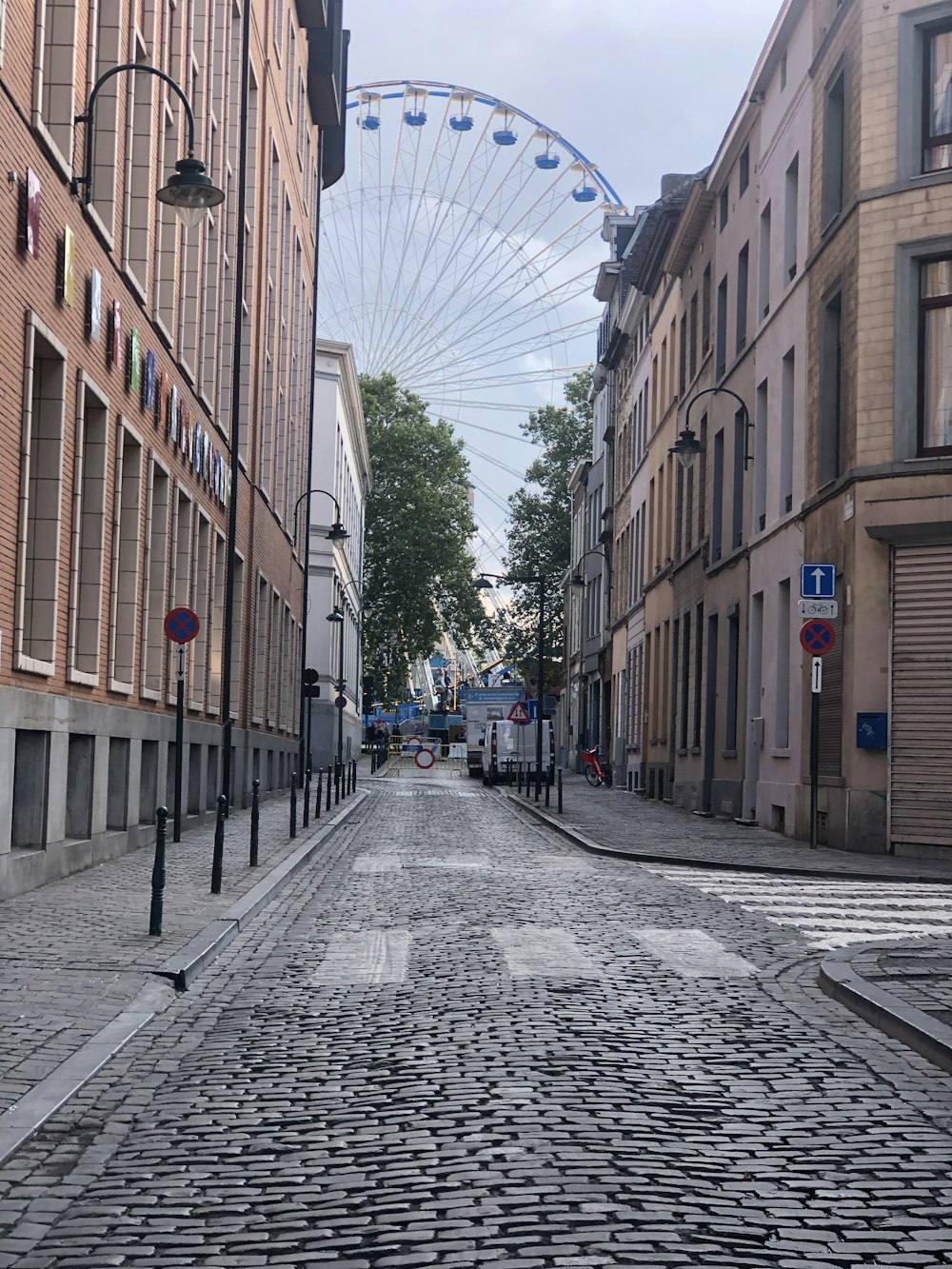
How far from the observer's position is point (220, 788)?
94.9 ft

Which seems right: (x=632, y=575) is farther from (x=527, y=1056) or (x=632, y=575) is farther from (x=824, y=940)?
(x=527, y=1056)

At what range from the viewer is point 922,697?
21516 millimetres

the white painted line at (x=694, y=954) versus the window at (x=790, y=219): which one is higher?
the window at (x=790, y=219)

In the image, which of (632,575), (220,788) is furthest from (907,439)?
(632,575)

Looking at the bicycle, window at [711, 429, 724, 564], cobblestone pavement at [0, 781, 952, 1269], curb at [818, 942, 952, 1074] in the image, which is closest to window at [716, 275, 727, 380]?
window at [711, 429, 724, 564]

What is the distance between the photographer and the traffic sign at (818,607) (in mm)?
21516

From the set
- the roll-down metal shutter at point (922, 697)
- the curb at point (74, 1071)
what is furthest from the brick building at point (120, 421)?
the roll-down metal shutter at point (922, 697)

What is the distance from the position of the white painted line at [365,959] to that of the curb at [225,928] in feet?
2.41

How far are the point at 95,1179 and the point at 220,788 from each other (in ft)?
76.7

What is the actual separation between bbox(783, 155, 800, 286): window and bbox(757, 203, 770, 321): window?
1.87m

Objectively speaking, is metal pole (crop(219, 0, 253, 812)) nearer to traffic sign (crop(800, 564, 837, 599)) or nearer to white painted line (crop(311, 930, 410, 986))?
traffic sign (crop(800, 564, 837, 599))

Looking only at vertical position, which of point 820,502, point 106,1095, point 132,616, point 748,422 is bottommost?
point 106,1095

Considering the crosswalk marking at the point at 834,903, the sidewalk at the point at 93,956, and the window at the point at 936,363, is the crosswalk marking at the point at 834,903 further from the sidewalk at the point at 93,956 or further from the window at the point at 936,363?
the window at the point at 936,363

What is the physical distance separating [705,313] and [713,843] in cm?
1646
